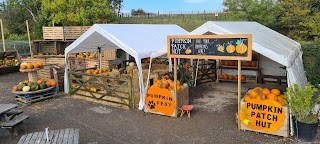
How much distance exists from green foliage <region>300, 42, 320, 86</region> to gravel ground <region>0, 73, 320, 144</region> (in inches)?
155

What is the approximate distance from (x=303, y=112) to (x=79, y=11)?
23792 mm

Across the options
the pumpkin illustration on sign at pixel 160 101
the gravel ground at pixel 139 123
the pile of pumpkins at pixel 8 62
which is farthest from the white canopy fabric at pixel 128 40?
the pile of pumpkins at pixel 8 62

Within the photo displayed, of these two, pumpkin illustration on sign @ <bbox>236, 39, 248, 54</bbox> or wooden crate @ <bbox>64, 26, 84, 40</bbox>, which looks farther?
wooden crate @ <bbox>64, 26, 84, 40</bbox>

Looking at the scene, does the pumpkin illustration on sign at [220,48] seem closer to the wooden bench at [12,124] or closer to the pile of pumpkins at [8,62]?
the wooden bench at [12,124]

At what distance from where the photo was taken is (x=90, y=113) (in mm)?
8094

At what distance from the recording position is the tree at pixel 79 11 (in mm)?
24984

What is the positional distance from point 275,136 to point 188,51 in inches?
117

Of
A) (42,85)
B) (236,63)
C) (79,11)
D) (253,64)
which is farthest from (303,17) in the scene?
(79,11)

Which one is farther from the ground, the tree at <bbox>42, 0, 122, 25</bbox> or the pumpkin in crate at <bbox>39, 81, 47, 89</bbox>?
the tree at <bbox>42, 0, 122, 25</bbox>

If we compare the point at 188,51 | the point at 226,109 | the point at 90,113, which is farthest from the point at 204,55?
the point at 90,113

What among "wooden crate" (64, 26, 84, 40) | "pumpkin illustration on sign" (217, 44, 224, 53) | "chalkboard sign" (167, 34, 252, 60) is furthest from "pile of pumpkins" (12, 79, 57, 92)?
"wooden crate" (64, 26, 84, 40)

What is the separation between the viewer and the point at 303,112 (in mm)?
5613

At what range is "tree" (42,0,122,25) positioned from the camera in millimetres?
24984

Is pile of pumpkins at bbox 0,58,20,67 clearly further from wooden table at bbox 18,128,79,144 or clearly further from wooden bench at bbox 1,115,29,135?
wooden table at bbox 18,128,79,144
